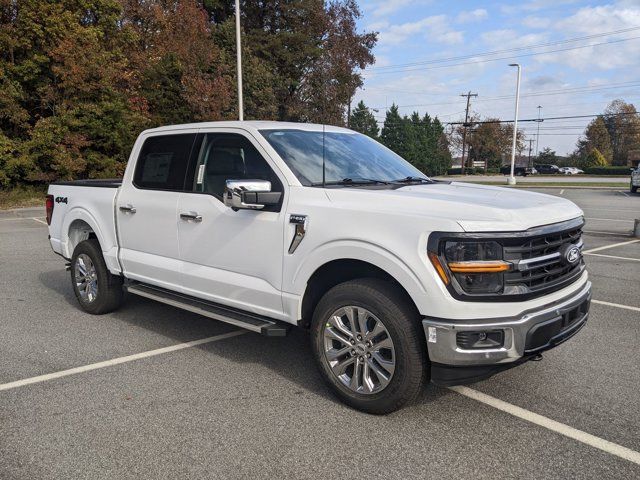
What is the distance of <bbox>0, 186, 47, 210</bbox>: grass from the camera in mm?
20203

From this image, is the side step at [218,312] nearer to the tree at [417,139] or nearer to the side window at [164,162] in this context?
the side window at [164,162]

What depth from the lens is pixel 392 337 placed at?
3312 millimetres

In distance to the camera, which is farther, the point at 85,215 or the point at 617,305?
the point at 617,305

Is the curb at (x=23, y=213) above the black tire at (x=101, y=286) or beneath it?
beneath

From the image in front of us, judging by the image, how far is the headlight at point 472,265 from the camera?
3.06 meters

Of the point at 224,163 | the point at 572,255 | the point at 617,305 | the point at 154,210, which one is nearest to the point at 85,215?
the point at 154,210

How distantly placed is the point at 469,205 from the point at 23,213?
1821 cm

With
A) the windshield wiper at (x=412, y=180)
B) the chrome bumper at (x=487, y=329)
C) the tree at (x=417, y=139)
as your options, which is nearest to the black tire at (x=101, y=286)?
the windshield wiper at (x=412, y=180)

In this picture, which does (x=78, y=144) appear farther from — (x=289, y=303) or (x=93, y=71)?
(x=289, y=303)

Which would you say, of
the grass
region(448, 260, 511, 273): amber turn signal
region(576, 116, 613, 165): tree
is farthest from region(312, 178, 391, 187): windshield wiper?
region(576, 116, 613, 165): tree

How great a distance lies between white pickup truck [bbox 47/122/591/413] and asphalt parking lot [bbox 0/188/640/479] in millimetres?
378

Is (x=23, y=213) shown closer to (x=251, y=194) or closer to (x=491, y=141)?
(x=251, y=194)

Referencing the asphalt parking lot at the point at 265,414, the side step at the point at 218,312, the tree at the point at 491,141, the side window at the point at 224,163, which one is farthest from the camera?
the tree at the point at 491,141

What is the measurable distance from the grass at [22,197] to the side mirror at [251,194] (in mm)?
18904
